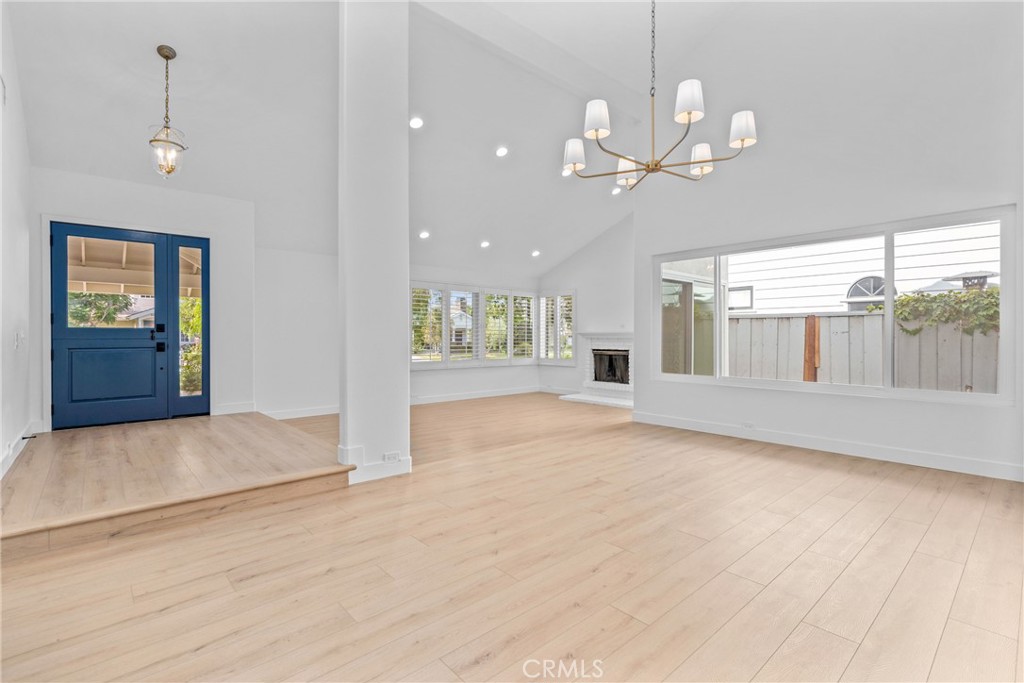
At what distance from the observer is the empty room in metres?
1.90

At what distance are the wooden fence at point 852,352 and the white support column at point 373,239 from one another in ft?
12.1

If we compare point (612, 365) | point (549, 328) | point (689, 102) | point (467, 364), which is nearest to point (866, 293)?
point (689, 102)

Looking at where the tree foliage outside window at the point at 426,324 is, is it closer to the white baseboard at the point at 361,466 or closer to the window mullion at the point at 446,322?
the window mullion at the point at 446,322

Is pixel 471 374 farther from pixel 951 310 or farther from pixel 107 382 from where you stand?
pixel 951 310

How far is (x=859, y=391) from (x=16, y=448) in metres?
7.30

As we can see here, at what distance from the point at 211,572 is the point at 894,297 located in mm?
5443

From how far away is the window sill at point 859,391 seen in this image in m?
3.77

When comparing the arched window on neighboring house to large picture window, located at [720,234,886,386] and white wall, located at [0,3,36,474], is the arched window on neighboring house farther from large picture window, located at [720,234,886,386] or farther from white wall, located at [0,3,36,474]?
white wall, located at [0,3,36,474]

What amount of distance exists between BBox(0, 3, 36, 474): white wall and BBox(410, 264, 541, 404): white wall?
4.47 meters

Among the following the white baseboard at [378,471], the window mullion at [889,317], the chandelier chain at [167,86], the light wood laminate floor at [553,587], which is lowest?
the light wood laminate floor at [553,587]

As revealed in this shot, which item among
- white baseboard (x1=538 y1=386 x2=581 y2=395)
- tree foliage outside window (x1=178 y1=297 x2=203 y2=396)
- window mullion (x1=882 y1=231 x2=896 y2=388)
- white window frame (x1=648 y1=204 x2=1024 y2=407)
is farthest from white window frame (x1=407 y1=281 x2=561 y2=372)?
window mullion (x1=882 y1=231 x2=896 y2=388)

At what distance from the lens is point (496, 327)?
8969 mm

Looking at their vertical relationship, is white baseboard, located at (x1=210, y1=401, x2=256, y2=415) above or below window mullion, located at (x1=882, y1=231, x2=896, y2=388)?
below

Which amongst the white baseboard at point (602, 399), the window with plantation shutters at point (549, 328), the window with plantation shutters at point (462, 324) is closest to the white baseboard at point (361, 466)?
the white baseboard at point (602, 399)
